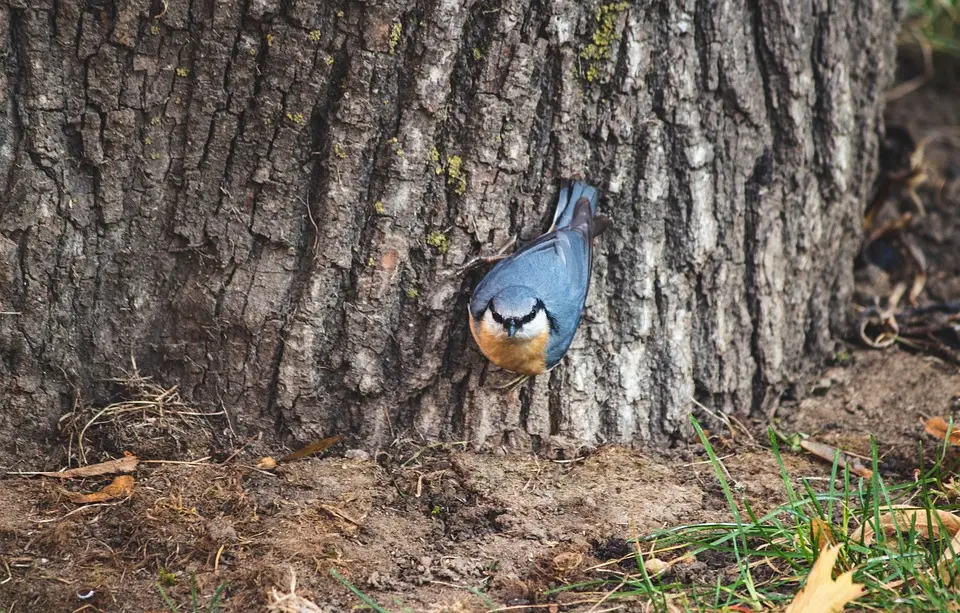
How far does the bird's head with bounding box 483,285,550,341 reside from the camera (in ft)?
9.23

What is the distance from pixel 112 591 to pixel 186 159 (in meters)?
1.20

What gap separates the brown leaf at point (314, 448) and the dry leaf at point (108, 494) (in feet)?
1.54

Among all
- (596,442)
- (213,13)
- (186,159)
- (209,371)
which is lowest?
(596,442)

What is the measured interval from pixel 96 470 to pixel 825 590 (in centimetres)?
207

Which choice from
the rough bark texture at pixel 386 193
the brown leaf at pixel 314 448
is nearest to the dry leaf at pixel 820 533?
the rough bark texture at pixel 386 193

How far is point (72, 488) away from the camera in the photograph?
2.73 metres

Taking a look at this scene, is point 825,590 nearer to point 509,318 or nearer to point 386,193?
point 509,318

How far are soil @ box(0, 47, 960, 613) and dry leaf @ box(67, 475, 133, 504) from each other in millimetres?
25

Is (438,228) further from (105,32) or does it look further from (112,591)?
(112,591)

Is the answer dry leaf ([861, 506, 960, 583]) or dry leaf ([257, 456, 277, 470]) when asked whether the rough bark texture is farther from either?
dry leaf ([861, 506, 960, 583])

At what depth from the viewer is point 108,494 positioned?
2684mm

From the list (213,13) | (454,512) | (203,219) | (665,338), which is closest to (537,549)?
(454,512)

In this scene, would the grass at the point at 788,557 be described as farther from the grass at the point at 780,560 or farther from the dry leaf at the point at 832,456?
the dry leaf at the point at 832,456

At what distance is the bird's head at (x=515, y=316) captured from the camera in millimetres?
2814
